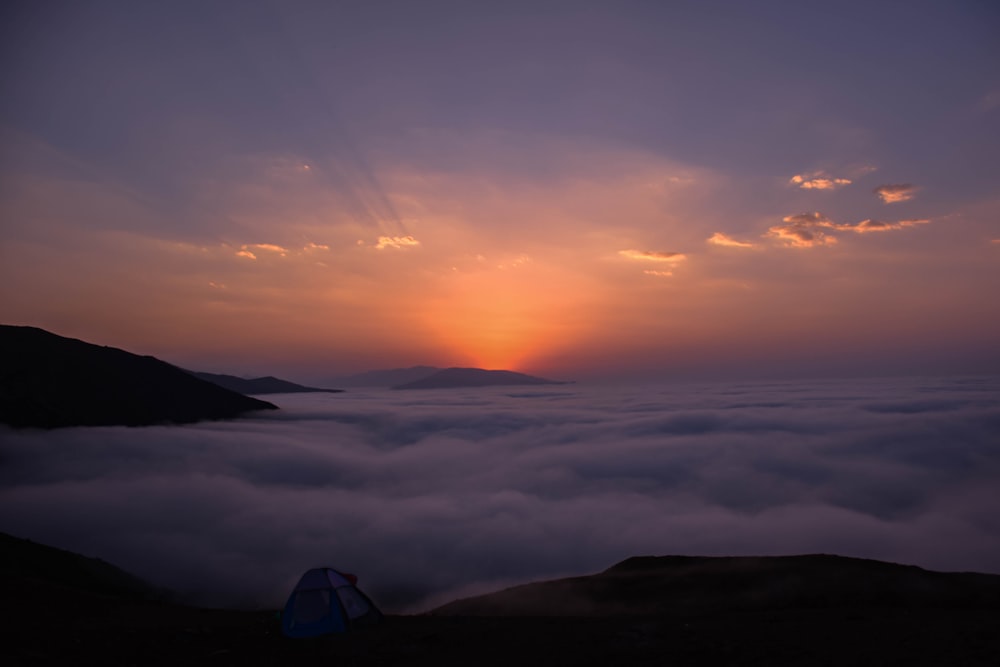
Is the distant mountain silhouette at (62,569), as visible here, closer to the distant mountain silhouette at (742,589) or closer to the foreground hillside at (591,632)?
the foreground hillside at (591,632)

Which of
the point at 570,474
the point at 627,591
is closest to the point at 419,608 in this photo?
the point at 627,591

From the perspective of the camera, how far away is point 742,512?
62031 millimetres

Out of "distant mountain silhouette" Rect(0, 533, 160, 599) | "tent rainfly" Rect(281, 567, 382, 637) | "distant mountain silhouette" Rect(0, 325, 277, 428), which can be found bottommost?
"distant mountain silhouette" Rect(0, 533, 160, 599)

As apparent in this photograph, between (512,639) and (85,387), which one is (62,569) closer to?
(512,639)

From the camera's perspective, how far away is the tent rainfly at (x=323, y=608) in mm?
15961

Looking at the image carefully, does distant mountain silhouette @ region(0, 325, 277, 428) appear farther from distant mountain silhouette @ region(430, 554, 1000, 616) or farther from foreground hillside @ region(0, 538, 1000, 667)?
distant mountain silhouette @ region(430, 554, 1000, 616)

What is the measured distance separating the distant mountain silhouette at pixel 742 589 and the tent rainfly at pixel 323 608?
8027 mm

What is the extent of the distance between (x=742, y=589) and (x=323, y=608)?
16978mm

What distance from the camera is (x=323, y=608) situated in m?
16.4

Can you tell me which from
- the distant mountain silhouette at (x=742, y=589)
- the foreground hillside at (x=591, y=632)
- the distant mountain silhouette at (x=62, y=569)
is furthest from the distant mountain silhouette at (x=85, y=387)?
the distant mountain silhouette at (x=742, y=589)

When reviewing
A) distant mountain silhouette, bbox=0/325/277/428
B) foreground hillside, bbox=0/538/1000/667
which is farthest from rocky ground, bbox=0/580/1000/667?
→ distant mountain silhouette, bbox=0/325/277/428

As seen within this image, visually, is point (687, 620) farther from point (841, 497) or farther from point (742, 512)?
point (841, 497)

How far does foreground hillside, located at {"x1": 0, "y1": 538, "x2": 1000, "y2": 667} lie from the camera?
11930 millimetres

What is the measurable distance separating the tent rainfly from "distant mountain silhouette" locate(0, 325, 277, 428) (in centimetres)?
8486
